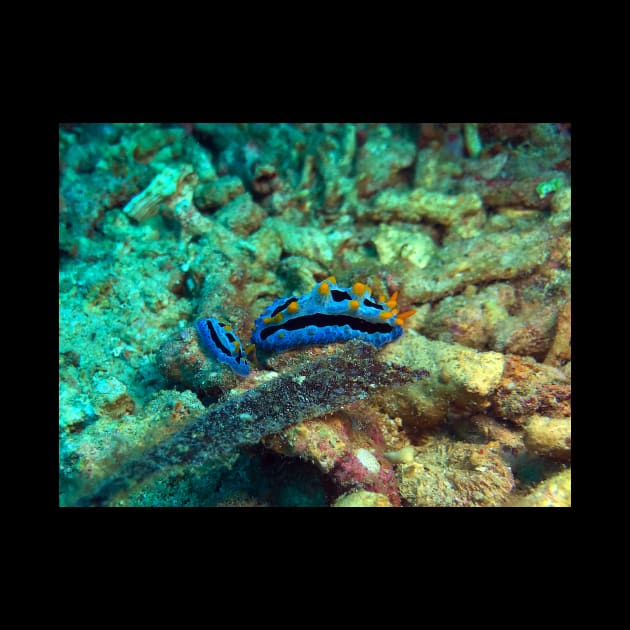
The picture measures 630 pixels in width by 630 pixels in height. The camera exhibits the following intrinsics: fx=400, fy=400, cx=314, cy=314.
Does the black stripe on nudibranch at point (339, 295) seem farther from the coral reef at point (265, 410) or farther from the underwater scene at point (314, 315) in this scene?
the coral reef at point (265, 410)

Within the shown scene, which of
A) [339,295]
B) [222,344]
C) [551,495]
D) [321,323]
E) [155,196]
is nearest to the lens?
[551,495]

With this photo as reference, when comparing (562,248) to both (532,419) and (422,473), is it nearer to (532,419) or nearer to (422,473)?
(532,419)

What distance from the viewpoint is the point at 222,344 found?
3.74 meters

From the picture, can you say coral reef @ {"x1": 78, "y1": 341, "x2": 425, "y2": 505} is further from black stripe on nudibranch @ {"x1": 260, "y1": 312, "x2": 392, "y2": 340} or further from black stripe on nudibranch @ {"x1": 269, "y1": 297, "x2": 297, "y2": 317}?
black stripe on nudibranch @ {"x1": 269, "y1": 297, "x2": 297, "y2": 317}

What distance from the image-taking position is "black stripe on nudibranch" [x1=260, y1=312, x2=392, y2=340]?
12.7 feet

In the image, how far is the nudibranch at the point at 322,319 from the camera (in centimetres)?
383

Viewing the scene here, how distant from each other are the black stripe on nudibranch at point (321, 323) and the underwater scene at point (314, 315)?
0.02 m

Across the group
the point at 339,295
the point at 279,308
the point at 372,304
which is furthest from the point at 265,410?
the point at 372,304

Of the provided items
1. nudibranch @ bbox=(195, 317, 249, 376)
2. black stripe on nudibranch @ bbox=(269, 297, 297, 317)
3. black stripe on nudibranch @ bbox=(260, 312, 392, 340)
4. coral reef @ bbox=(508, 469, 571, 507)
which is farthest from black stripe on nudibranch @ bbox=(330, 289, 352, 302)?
coral reef @ bbox=(508, 469, 571, 507)

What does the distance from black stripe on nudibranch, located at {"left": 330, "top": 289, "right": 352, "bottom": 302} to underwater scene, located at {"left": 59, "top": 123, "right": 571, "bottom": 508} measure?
2 cm

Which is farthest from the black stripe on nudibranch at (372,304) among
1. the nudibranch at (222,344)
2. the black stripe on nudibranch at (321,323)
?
the nudibranch at (222,344)

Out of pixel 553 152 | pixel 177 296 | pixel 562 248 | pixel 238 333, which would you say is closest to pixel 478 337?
pixel 562 248

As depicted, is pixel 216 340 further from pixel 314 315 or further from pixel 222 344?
pixel 314 315

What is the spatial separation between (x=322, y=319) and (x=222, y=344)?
3.22 ft
